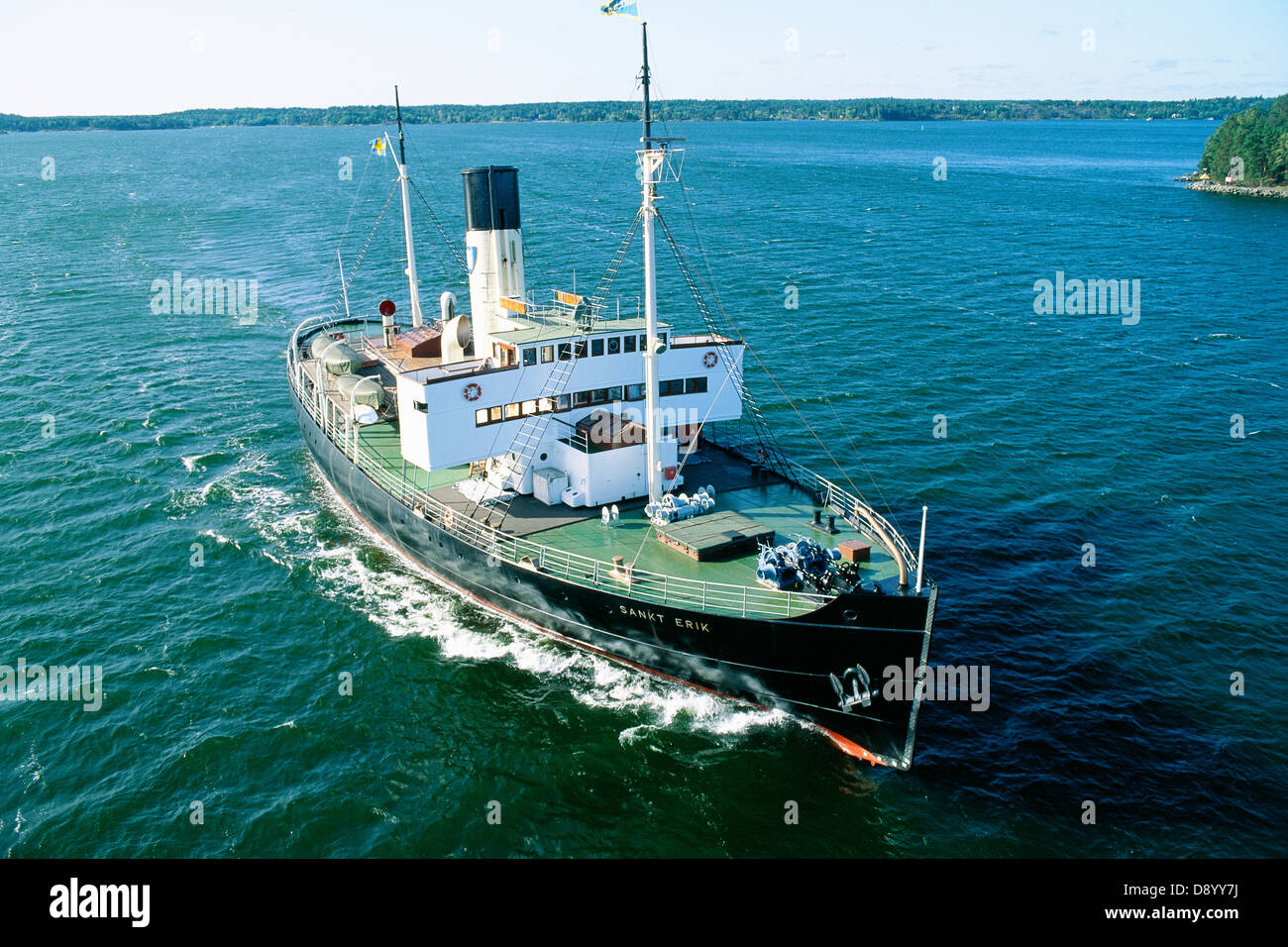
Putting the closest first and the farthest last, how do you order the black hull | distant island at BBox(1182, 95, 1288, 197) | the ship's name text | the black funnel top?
1. the black hull
2. the ship's name text
3. the black funnel top
4. distant island at BBox(1182, 95, 1288, 197)

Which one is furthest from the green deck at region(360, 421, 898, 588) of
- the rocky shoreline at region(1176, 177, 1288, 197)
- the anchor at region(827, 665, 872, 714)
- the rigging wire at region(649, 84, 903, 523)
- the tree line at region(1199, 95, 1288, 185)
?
the tree line at region(1199, 95, 1288, 185)

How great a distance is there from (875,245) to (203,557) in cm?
7284

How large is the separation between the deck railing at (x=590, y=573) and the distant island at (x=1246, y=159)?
139019mm

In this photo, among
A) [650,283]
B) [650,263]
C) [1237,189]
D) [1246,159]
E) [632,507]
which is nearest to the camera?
[650,263]

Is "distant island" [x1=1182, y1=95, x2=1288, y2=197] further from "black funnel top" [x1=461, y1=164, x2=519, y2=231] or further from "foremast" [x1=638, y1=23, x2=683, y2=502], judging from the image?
"foremast" [x1=638, y1=23, x2=683, y2=502]

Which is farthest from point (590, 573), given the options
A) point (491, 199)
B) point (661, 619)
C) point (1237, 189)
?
point (1237, 189)

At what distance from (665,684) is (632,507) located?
6606 millimetres

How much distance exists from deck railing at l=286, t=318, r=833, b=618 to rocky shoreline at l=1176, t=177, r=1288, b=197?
454ft

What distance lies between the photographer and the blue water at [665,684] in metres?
23.0

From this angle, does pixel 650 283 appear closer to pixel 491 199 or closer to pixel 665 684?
pixel 491 199

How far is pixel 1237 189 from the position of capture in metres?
129

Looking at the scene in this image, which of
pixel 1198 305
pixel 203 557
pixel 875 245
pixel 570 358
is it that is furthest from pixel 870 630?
pixel 875 245


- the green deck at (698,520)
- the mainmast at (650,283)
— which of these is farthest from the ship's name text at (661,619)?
the mainmast at (650,283)

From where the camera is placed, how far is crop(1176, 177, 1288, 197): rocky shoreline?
127 m
